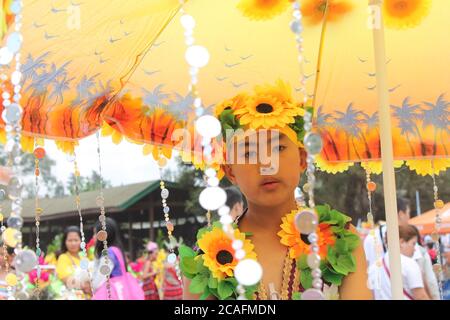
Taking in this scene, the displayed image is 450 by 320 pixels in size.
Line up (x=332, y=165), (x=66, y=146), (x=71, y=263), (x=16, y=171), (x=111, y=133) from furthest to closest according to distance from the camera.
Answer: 1. (x=71, y=263)
2. (x=332, y=165)
3. (x=111, y=133)
4. (x=66, y=146)
5. (x=16, y=171)

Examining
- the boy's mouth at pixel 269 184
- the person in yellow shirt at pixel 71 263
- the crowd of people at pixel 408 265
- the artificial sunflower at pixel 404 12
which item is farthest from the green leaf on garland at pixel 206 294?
the person in yellow shirt at pixel 71 263

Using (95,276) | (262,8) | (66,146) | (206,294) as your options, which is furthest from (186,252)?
(95,276)

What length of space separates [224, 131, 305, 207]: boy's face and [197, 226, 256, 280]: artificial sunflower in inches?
6.6

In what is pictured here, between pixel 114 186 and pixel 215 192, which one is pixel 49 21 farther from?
pixel 114 186

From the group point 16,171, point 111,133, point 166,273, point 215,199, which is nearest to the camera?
point 215,199

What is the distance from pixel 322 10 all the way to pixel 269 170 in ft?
2.21

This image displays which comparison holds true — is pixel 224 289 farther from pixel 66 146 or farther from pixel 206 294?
pixel 66 146

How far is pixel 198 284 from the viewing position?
1.64 metres

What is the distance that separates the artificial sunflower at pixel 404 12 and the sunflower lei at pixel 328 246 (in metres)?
0.76

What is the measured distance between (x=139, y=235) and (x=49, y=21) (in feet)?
32.4

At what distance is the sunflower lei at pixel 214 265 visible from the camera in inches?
62.8

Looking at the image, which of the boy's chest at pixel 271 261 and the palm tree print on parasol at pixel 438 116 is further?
the palm tree print on parasol at pixel 438 116

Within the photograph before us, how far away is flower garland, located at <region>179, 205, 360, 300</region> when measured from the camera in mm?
1603

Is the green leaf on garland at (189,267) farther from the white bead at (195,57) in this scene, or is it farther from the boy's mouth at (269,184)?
the white bead at (195,57)
